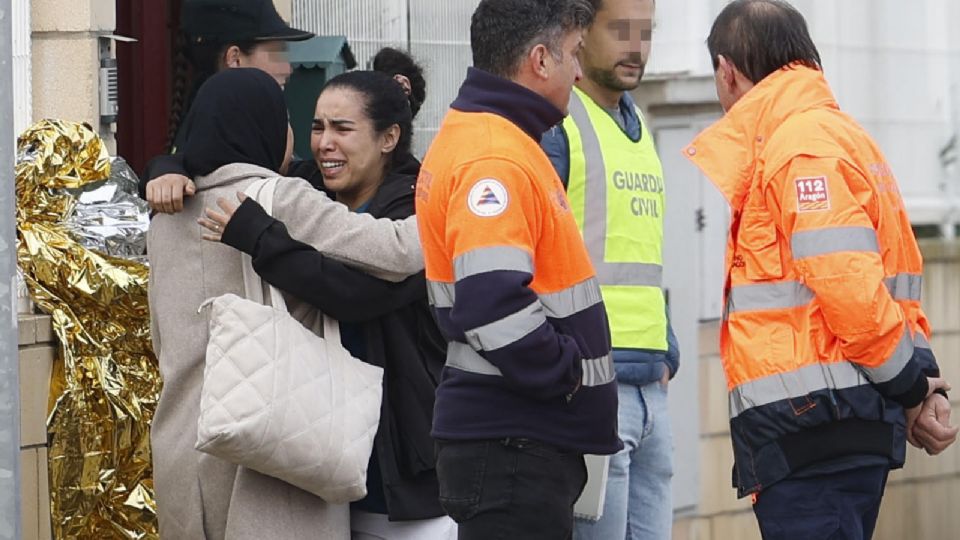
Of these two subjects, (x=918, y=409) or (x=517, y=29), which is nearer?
(x=517, y=29)

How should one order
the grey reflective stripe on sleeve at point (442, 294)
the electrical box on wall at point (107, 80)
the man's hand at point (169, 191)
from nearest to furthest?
the grey reflective stripe on sleeve at point (442, 294) < the man's hand at point (169, 191) < the electrical box on wall at point (107, 80)

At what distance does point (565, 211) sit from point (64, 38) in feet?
8.69

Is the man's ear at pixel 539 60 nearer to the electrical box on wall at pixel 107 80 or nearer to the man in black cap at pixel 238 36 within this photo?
the man in black cap at pixel 238 36

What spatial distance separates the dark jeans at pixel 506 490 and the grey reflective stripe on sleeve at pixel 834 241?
802 mm

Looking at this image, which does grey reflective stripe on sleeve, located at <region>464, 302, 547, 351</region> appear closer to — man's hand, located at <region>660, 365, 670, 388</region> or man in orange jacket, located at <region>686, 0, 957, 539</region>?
man in orange jacket, located at <region>686, 0, 957, 539</region>

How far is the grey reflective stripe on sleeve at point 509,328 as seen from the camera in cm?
384

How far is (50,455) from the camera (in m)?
5.48

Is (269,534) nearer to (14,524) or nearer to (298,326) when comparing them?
(298,326)

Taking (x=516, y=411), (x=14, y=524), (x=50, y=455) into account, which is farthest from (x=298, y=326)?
(x=50, y=455)

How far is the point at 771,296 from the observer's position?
14.5ft

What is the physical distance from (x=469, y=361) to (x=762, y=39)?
48.3 inches

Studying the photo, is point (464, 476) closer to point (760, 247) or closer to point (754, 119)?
point (760, 247)

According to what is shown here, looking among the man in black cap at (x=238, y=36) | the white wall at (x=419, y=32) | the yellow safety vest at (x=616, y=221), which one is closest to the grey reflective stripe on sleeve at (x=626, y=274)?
the yellow safety vest at (x=616, y=221)

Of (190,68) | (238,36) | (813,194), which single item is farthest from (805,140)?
(190,68)
